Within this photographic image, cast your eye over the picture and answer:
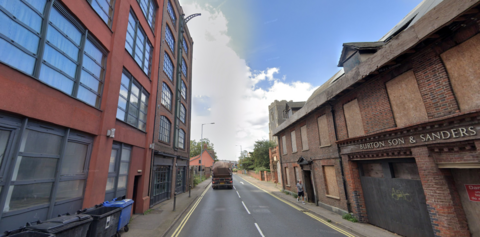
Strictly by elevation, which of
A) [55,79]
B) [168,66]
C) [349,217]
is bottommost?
[349,217]

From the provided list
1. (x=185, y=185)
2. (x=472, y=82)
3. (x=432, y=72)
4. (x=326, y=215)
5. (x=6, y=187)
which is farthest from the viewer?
(x=185, y=185)

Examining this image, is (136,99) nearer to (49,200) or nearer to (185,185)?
(49,200)

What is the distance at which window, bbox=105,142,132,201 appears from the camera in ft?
29.2

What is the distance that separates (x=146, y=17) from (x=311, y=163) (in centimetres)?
1644

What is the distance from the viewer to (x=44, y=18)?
567 cm

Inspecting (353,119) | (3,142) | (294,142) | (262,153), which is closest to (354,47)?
(353,119)

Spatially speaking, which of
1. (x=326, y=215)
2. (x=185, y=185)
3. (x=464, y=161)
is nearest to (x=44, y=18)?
(x=464, y=161)

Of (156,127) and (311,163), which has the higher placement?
(156,127)

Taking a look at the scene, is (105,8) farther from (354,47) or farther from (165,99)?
(354,47)

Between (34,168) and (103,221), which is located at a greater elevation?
(34,168)

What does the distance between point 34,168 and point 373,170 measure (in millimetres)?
13242

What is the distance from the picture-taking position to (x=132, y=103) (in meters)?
11.0

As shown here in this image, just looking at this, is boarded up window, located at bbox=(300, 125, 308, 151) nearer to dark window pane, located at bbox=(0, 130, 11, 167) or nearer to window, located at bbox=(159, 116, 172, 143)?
window, located at bbox=(159, 116, 172, 143)

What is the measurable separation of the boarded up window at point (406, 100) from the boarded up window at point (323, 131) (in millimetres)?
4791
